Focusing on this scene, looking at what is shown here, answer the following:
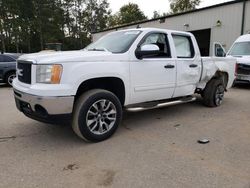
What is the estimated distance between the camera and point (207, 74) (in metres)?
6.29

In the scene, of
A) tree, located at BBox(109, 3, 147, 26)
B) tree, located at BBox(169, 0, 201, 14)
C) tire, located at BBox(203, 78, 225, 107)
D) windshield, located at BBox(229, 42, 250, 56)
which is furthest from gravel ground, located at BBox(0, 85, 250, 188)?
tree, located at BBox(109, 3, 147, 26)

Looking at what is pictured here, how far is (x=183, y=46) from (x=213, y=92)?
1636mm

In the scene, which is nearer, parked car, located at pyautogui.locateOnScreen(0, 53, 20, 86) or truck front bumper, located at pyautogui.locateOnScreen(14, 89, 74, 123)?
truck front bumper, located at pyautogui.locateOnScreen(14, 89, 74, 123)

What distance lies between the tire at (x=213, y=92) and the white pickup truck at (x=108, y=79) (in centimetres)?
63

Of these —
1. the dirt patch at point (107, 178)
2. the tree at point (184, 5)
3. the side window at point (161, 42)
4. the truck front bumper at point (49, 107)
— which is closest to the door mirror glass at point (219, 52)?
the side window at point (161, 42)

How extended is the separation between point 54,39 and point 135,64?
1491 inches

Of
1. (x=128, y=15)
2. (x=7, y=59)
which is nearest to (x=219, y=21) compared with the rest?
(x=7, y=59)

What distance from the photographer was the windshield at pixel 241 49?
10953mm

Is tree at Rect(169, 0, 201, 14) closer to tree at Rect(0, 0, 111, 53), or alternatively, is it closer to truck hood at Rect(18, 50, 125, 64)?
tree at Rect(0, 0, 111, 53)

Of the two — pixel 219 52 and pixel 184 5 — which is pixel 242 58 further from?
pixel 184 5

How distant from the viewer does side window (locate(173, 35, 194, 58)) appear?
559cm

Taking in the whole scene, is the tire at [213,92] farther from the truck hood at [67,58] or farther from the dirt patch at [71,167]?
the dirt patch at [71,167]

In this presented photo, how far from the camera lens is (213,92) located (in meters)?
6.59

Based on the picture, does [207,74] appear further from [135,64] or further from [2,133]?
[2,133]
